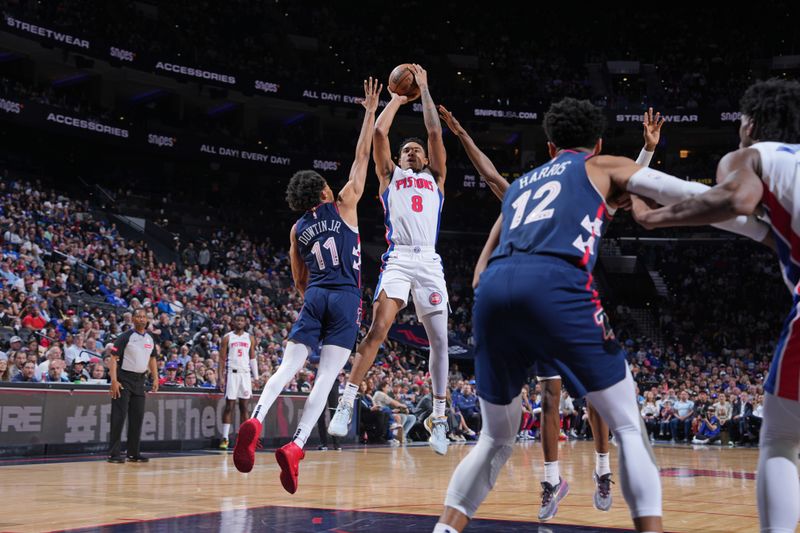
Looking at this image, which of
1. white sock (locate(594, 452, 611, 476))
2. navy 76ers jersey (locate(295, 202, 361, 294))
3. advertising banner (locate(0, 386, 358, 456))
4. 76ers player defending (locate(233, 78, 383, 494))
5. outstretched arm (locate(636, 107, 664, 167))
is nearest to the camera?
outstretched arm (locate(636, 107, 664, 167))

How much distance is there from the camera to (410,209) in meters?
6.66

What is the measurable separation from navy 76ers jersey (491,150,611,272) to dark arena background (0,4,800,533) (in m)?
2.20

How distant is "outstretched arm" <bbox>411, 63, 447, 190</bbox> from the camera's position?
6562 mm

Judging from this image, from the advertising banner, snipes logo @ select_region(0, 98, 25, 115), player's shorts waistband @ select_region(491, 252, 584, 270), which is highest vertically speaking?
snipes logo @ select_region(0, 98, 25, 115)

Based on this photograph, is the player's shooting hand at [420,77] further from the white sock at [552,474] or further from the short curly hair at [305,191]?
the white sock at [552,474]

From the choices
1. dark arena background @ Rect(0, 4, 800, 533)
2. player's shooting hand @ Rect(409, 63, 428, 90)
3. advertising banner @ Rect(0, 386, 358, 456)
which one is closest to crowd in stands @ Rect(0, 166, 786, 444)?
dark arena background @ Rect(0, 4, 800, 533)

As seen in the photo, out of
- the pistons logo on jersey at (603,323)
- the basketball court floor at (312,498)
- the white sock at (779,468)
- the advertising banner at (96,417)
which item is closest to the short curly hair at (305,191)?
the basketball court floor at (312,498)

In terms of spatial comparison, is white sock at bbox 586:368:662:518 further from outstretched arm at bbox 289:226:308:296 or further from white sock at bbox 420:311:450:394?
outstretched arm at bbox 289:226:308:296

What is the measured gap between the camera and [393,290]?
21.2 ft

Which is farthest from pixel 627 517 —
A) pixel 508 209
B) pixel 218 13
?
pixel 218 13

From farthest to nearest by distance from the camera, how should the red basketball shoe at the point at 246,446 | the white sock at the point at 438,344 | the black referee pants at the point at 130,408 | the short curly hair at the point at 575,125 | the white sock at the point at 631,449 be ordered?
the black referee pants at the point at 130,408
the white sock at the point at 438,344
the red basketball shoe at the point at 246,446
the short curly hair at the point at 575,125
the white sock at the point at 631,449

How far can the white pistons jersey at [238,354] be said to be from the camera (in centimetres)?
1349

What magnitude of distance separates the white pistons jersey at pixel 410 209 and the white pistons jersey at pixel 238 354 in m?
7.39

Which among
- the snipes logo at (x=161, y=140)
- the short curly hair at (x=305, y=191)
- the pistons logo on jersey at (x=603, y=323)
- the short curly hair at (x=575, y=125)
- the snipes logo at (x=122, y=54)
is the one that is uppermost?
the snipes logo at (x=122, y=54)
